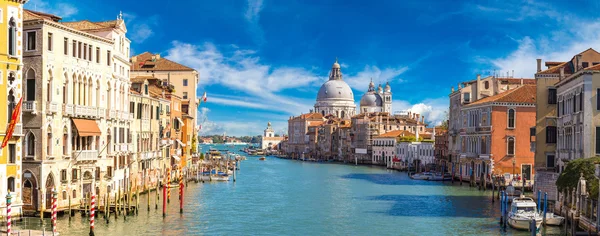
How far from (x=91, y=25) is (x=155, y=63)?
73.2 feet

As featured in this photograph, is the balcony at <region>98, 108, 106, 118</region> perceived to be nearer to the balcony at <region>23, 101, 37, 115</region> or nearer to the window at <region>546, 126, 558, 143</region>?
the balcony at <region>23, 101, 37, 115</region>

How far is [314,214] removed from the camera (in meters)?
26.2

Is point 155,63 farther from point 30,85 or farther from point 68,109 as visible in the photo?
point 30,85

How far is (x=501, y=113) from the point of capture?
3706cm

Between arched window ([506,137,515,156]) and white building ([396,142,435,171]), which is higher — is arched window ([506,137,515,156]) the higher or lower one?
the higher one

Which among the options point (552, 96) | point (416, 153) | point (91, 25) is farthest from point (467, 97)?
point (91, 25)

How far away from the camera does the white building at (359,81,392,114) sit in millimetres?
118562

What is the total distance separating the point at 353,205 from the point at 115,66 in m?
11.1

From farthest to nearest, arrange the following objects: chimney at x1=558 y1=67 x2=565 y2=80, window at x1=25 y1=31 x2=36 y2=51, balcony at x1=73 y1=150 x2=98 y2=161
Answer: chimney at x1=558 y1=67 x2=565 y2=80
balcony at x1=73 y1=150 x2=98 y2=161
window at x1=25 y1=31 x2=36 y2=51

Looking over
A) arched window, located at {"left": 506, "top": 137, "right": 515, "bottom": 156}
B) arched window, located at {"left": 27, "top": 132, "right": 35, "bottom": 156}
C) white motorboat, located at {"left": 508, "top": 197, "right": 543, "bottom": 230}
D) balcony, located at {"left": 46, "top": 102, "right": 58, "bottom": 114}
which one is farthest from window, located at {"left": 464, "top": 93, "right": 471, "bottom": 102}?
arched window, located at {"left": 27, "top": 132, "right": 35, "bottom": 156}

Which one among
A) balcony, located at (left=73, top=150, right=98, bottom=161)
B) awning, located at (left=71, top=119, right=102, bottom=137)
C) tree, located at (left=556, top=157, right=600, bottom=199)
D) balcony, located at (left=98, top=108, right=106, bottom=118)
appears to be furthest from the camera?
balcony, located at (left=98, top=108, right=106, bottom=118)

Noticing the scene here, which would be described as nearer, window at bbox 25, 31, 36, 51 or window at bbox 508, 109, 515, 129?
window at bbox 25, 31, 36, 51

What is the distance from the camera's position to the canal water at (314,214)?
21.0 metres

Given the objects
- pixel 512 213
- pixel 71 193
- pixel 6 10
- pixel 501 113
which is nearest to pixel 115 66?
pixel 71 193
